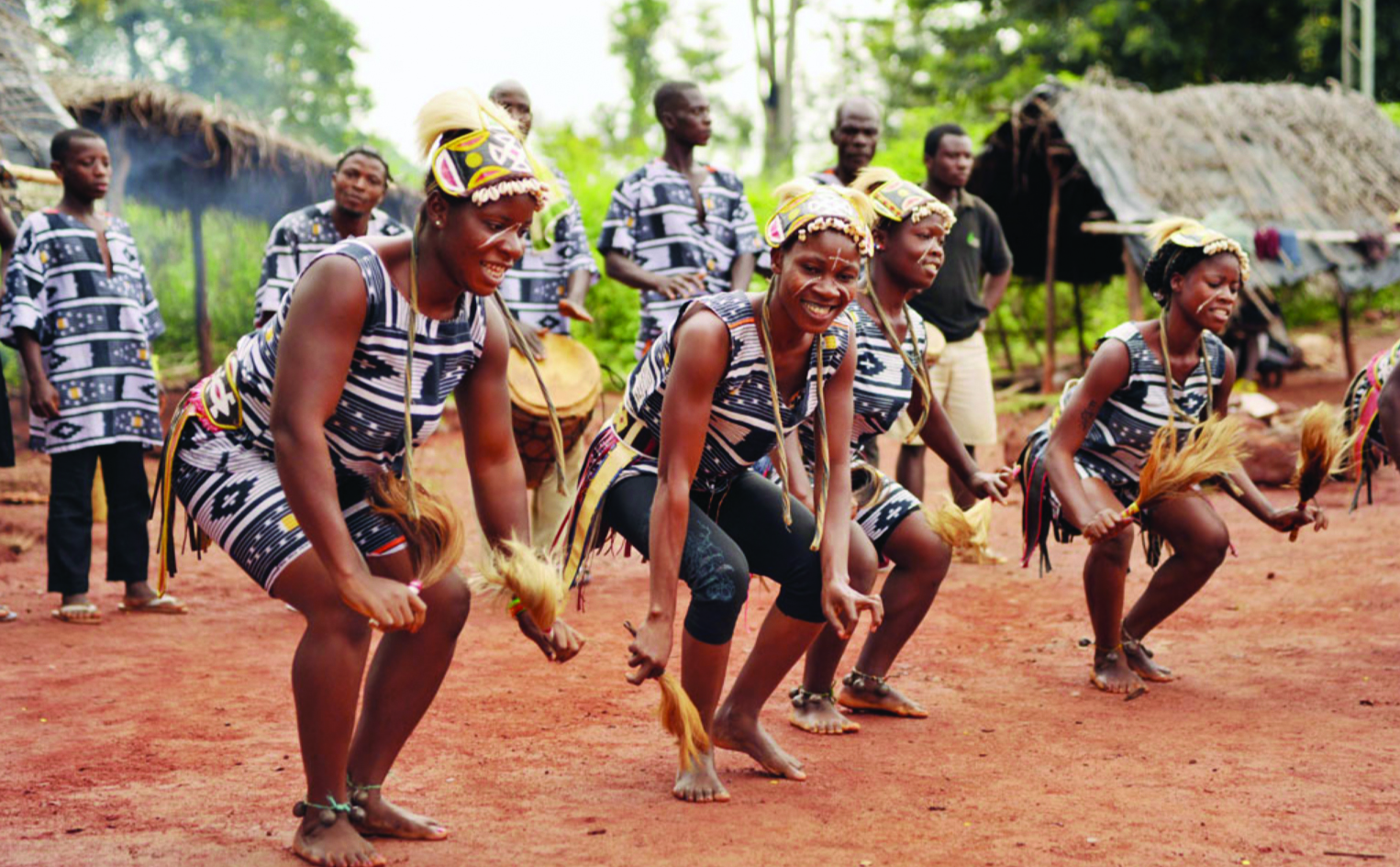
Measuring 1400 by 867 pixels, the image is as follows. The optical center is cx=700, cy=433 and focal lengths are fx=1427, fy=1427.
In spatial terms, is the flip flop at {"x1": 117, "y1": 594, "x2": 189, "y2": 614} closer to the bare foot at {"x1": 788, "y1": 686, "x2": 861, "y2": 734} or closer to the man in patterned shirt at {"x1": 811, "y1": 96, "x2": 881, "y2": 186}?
the bare foot at {"x1": 788, "y1": 686, "x2": 861, "y2": 734}

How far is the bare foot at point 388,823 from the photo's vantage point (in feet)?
10.9

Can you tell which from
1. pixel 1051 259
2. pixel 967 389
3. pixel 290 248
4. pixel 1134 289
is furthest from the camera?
pixel 1051 259

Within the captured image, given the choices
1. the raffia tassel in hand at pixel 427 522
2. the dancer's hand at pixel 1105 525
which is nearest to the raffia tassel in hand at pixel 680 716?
the raffia tassel in hand at pixel 427 522

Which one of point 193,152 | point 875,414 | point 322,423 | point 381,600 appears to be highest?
point 193,152

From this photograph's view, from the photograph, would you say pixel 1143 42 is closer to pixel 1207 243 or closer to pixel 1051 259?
pixel 1051 259

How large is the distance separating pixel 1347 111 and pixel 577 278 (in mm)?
10670

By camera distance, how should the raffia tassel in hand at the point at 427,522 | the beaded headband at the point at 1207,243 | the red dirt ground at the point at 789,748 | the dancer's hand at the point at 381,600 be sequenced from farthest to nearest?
the beaded headband at the point at 1207,243 < the red dirt ground at the point at 789,748 < the raffia tassel in hand at the point at 427,522 < the dancer's hand at the point at 381,600

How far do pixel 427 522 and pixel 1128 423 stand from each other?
2.74 metres

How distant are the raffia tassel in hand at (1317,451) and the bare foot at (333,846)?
3463mm

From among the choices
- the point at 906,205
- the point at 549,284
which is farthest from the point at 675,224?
the point at 906,205

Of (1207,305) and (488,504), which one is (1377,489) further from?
(488,504)

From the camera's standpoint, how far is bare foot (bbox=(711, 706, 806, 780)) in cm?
389

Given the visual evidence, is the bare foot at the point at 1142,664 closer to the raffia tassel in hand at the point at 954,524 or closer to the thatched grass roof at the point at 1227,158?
the raffia tassel in hand at the point at 954,524

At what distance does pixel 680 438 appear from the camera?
356 cm
